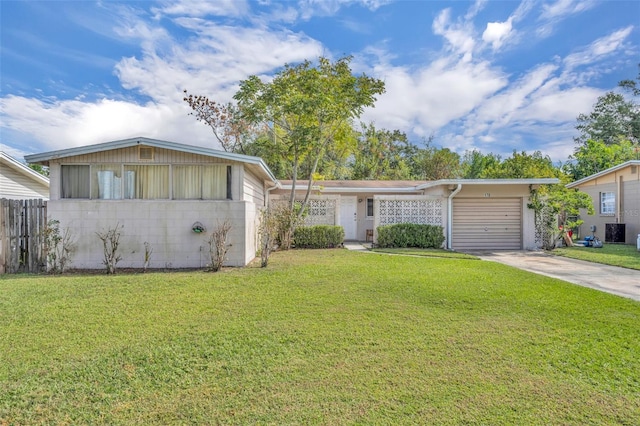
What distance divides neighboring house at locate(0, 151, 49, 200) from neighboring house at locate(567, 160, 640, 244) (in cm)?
2582

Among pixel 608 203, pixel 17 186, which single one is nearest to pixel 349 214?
pixel 608 203

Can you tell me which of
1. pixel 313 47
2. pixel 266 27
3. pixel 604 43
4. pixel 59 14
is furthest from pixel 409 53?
pixel 59 14

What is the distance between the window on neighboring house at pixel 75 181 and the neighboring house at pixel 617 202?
2071 centimetres

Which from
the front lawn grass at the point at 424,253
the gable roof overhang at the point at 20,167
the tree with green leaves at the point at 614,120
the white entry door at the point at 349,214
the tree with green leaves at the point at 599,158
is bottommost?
the front lawn grass at the point at 424,253

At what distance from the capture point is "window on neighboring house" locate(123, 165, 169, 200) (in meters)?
9.01

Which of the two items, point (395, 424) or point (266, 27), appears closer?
point (395, 424)

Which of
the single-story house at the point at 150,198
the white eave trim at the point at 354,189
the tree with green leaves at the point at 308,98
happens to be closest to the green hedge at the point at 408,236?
the white eave trim at the point at 354,189

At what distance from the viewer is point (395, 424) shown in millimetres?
2463

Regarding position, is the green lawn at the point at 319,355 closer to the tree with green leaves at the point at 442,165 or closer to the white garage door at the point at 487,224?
the white garage door at the point at 487,224

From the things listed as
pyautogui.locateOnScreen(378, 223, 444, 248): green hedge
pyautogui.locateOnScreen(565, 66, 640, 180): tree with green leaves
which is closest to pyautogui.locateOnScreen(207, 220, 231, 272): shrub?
pyautogui.locateOnScreen(378, 223, 444, 248): green hedge

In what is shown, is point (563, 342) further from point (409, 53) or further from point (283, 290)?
point (409, 53)

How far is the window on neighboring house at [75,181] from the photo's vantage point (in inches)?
352

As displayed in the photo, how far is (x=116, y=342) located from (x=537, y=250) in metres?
14.6

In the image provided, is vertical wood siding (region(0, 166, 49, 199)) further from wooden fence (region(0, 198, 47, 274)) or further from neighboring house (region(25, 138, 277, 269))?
neighboring house (region(25, 138, 277, 269))
